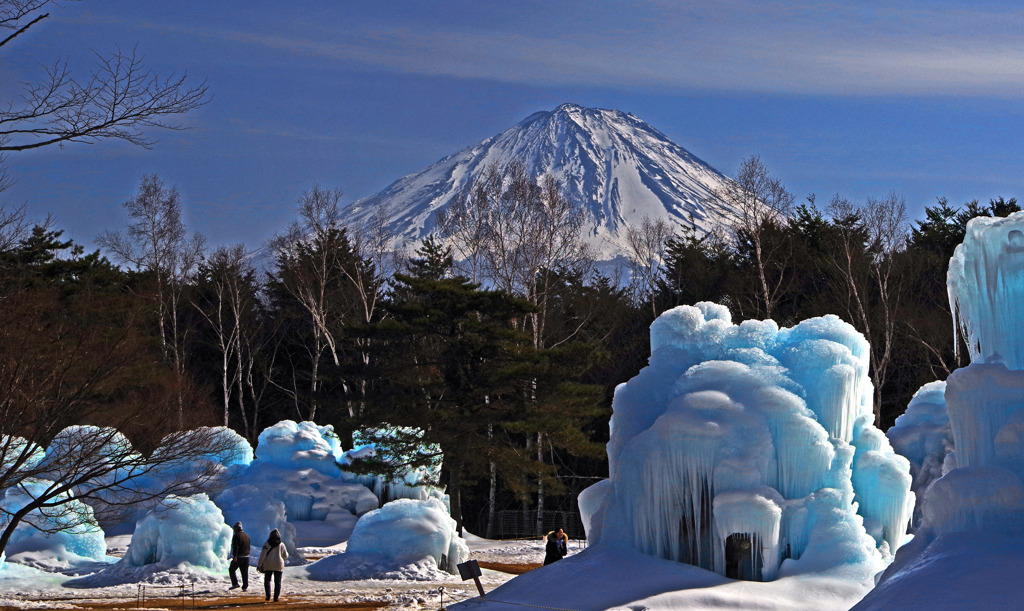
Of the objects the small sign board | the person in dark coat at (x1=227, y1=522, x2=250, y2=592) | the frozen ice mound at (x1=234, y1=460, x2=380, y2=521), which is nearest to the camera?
the small sign board

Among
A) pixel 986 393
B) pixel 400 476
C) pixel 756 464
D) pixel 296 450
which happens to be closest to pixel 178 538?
pixel 400 476

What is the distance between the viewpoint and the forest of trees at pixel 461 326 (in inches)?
876

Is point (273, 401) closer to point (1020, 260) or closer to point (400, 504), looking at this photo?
point (400, 504)

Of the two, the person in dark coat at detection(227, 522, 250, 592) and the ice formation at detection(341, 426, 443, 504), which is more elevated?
the ice formation at detection(341, 426, 443, 504)

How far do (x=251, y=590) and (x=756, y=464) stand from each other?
9.85m

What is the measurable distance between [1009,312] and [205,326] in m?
38.9

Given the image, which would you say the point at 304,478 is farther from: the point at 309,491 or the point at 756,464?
the point at 756,464

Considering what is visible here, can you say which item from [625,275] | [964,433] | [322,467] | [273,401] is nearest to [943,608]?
[964,433]

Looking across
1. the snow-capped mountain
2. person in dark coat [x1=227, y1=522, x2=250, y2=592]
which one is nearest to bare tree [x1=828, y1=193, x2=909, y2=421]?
person in dark coat [x1=227, y1=522, x2=250, y2=592]

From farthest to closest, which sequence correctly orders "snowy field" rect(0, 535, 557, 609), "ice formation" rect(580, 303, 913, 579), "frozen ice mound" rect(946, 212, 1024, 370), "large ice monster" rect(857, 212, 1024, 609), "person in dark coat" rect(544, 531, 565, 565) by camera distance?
1. "person in dark coat" rect(544, 531, 565, 565)
2. "snowy field" rect(0, 535, 557, 609)
3. "ice formation" rect(580, 303, 913, 579)
4. "frozen ice mound" rect(946, 212, 1024, 370)
5. "large ice monster" rect(857, 212, 1024, 609)

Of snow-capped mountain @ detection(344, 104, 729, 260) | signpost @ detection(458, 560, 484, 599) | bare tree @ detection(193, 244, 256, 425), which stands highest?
snow-capped mountain @ detection(344, 104, 729, 260)

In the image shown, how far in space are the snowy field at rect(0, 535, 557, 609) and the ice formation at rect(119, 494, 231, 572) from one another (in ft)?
1.97

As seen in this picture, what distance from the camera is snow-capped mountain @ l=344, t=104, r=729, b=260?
8362cm

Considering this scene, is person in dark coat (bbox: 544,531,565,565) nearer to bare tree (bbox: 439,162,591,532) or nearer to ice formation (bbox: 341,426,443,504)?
ice formation (bbox: 341,426,443,504)
